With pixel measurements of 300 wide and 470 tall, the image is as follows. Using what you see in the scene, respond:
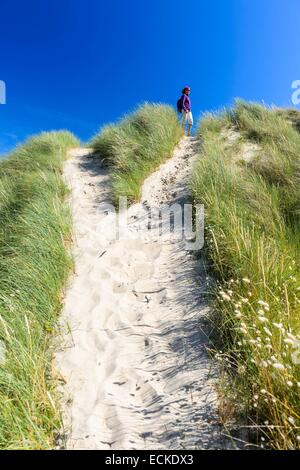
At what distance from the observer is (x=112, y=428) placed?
2.92 meters

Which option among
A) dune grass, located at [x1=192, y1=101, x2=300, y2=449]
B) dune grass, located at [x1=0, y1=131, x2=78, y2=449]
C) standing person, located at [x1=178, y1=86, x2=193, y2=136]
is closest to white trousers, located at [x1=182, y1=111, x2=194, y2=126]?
standing person, located at [x1=178, y1=86, x2=193, y2=136]

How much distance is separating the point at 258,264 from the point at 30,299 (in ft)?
9.03

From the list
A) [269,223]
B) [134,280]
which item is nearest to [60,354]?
[134,280]

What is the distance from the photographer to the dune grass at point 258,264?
7.93ft

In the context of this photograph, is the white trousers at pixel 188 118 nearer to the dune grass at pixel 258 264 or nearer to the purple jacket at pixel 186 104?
the purple jacket at pixel 186 104

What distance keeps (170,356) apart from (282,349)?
1352mm

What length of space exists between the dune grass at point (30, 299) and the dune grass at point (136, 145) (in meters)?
1.61

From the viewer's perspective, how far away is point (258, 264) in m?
3.57

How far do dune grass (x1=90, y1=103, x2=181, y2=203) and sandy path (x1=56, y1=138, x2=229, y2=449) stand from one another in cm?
152

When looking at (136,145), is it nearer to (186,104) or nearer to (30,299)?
(186,104)

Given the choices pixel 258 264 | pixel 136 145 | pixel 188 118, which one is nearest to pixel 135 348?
pixel 258 264

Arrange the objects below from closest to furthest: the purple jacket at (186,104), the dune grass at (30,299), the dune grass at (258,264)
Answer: the dune grass at (258,264)
the dune grass at (30,299)
the purple jacket at (186,104)

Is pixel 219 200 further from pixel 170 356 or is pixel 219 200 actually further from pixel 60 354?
pixel 60 354

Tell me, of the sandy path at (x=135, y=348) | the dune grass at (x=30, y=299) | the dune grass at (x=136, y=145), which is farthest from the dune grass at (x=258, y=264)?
the dune grass at (x=30, y=299)
